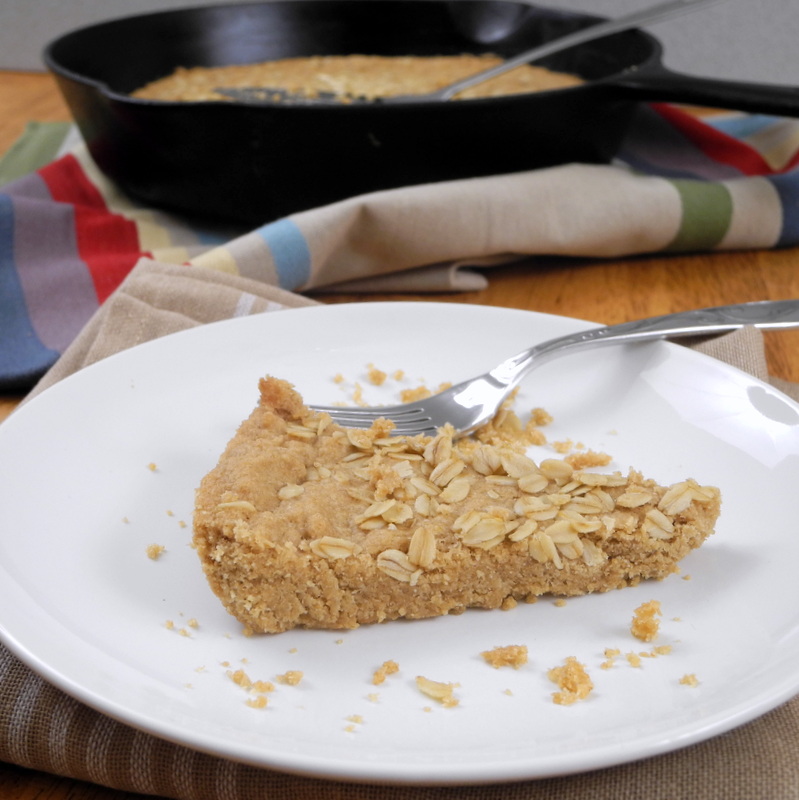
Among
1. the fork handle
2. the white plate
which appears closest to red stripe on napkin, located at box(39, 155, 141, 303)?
the white plate

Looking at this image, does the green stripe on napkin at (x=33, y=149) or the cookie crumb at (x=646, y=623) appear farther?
the green stripe on napkin at (x=33, y=149)

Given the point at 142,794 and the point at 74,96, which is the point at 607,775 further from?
the point at 74,96

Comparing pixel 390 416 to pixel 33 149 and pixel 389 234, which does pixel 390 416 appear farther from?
pixel 33 149

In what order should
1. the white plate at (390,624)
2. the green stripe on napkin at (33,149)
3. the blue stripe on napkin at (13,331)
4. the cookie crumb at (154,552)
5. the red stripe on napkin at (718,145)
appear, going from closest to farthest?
the white plate at (390,624) < the cookie crumb at (154,552) < the blue stripe on napkin at (13,331) < the red stripe on napkin at (718,145) < the green stripe on napkin at (33,149)

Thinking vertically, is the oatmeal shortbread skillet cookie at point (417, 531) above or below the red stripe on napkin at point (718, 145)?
above

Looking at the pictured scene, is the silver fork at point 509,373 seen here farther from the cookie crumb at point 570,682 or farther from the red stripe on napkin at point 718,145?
the red stripe on napkin at point 718,145

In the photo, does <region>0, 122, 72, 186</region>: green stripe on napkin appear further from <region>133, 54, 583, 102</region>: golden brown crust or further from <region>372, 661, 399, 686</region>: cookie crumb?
<region>372, 661, 399, 686</region>: cookie crumb

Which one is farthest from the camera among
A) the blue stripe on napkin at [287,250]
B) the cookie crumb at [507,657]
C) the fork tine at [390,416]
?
the blue stripe on napkin at [287,250]

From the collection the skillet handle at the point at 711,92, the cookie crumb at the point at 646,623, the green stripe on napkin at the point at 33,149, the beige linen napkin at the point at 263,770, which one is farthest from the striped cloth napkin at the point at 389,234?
the cookie crumb at the point at 646,623
